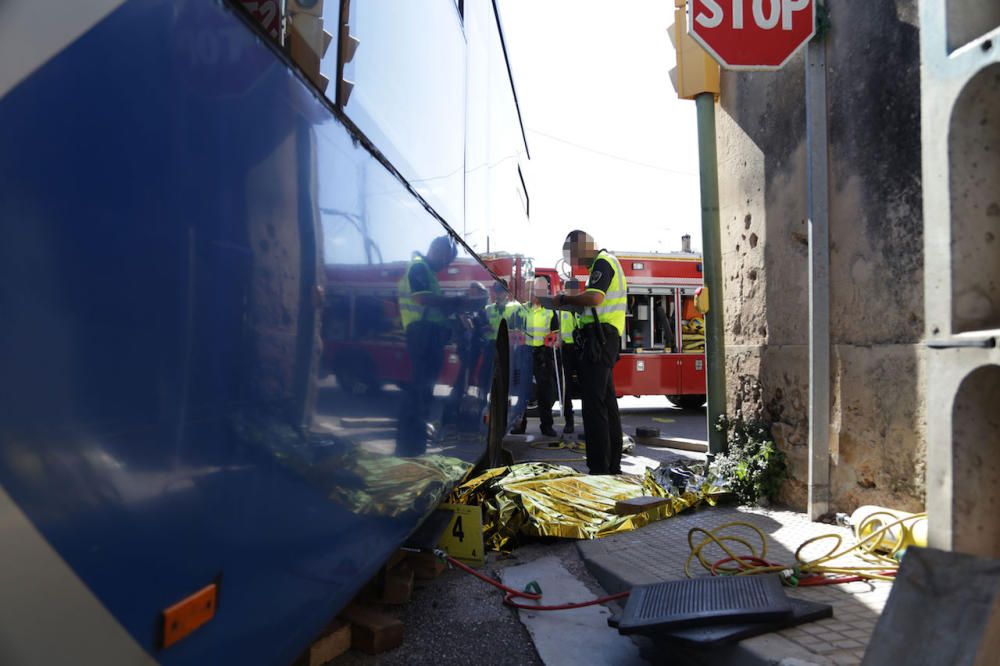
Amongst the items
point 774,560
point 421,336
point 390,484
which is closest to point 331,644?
point 390,484

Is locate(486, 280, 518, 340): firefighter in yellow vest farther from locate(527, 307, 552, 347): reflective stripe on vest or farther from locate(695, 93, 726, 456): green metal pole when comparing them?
locate(527, 307, 552, 347): reflective stripe on vest

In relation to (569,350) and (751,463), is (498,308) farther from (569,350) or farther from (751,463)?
(569,350)

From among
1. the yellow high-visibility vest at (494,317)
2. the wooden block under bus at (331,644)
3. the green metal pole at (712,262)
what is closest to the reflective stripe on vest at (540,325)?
the yellow high-visibility vest at (494,317)

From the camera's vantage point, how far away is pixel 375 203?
2334 mm

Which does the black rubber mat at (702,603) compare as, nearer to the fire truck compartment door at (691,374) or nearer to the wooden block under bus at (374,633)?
the wooden block under bus at (374,633)

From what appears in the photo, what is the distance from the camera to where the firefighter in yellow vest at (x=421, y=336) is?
2668 mm

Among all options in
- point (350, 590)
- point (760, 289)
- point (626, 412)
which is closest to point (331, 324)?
point (350, 590)

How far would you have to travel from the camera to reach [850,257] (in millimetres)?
3943

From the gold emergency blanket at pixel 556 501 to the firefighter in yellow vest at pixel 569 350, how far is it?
51.8 inches

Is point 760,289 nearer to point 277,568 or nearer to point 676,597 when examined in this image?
point 676,597

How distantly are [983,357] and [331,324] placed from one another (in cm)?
141

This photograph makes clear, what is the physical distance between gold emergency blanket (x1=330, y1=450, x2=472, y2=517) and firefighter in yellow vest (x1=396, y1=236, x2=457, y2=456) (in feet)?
0.26

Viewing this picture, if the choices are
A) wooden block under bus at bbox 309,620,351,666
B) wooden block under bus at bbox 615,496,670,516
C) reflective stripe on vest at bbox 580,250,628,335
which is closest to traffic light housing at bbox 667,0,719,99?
reflective stripe on vest at bbox 580,250,628,335

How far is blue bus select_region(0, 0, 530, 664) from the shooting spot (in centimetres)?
100
